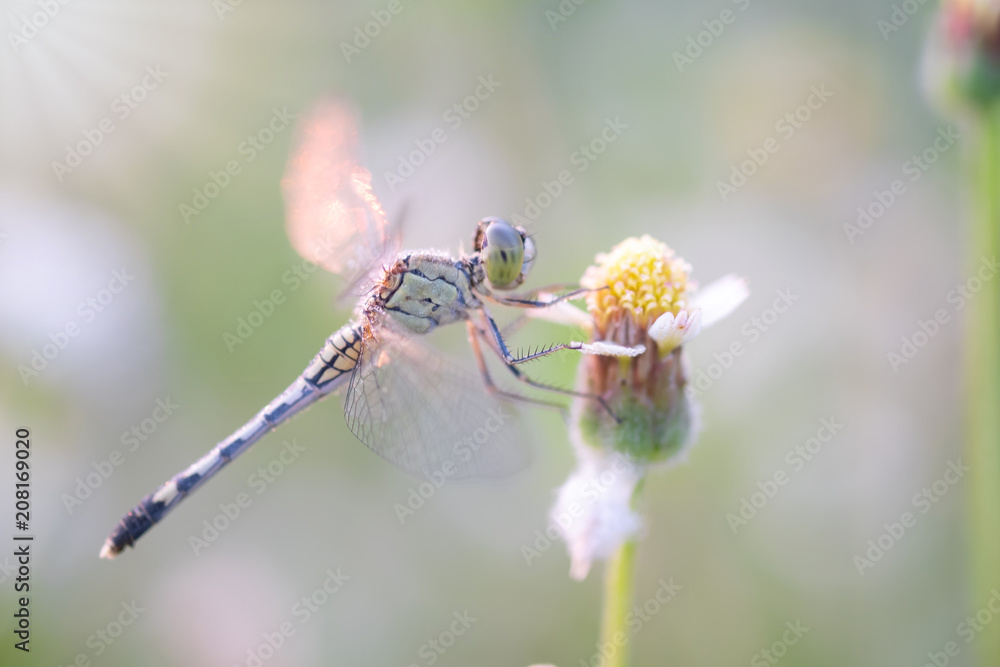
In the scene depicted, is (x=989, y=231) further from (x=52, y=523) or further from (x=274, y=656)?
(x=52, y=523)

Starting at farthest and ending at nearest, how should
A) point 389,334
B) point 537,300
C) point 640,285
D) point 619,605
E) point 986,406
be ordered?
point 389,334
point 986,406
point 537,300
point 640,285
point 619,605

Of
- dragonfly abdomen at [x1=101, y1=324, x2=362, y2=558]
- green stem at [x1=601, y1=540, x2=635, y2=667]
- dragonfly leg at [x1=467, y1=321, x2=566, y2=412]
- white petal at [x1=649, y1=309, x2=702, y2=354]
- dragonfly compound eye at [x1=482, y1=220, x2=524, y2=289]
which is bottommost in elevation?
dragonfly abdomen at [x1=101, y1=324, x2=362, y2=558]

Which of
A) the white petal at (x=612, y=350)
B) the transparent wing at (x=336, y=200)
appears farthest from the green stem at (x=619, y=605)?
the transparent wing at (x=336, y=200)

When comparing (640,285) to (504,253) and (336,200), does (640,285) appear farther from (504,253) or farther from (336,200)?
(336,200)

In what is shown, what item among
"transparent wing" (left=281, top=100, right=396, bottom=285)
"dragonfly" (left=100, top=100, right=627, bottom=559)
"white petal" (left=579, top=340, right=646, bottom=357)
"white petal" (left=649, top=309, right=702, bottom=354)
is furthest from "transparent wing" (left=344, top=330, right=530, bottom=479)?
"white petal" (left=649, top=309, right=702, bottom=354)

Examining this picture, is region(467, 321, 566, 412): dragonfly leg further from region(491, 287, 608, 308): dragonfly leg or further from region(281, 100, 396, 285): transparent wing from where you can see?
region(281, 100, 396, 285): transparent wing

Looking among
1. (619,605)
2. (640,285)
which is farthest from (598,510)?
(640,285)

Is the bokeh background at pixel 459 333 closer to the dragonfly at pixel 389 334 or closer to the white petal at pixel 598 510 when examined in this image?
the dragonfly at pixel 389 334
